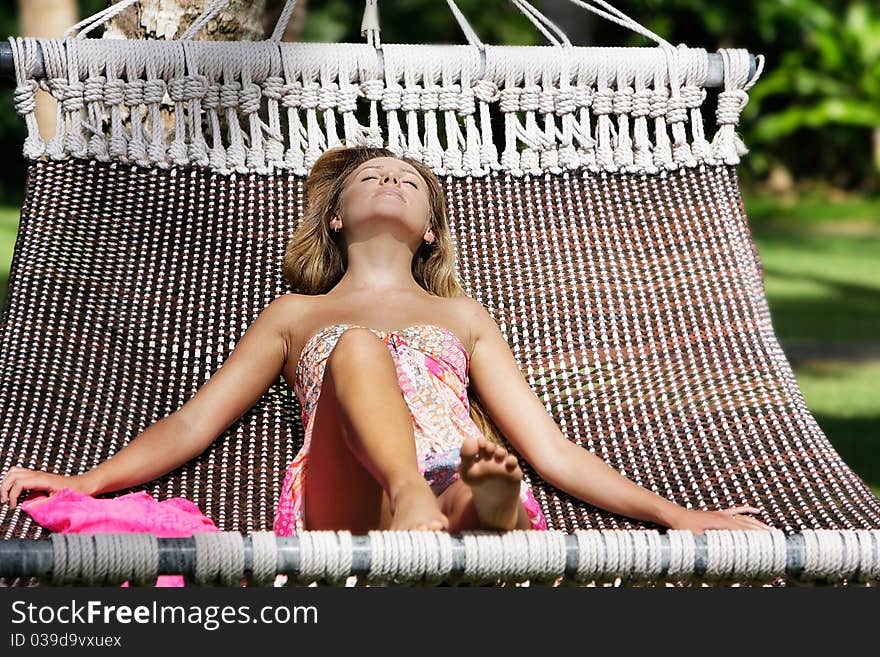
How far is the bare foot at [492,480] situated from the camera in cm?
193

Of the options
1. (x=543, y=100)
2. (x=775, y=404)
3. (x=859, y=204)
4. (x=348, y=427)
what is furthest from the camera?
(x=859, y=204)

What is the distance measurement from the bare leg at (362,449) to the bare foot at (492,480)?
7 centimetres

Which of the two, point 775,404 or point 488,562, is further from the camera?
point 775,404

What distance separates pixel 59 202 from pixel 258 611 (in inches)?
53.7

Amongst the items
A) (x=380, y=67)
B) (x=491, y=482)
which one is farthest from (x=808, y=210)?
(x=491, y=482)

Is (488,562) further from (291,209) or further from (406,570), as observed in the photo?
(291,209)

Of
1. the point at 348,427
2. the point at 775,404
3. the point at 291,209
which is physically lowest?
the point at 348,427

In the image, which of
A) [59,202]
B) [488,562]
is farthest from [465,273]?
[488,562]

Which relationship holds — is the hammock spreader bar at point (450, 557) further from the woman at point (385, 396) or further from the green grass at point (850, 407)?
the green grass at point (850, 407)

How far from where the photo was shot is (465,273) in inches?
117

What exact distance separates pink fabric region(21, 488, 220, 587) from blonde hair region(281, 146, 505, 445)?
25.0 inches

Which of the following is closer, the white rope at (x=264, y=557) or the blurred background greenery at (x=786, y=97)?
the white rope at (x=264, y=557)

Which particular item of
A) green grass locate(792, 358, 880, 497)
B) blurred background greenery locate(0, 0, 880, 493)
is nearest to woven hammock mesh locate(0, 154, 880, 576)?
green grass locate(792, 358, 880, 497)

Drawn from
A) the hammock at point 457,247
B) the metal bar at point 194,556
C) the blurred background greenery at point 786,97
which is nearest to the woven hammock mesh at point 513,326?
the hammock at point 457,247
